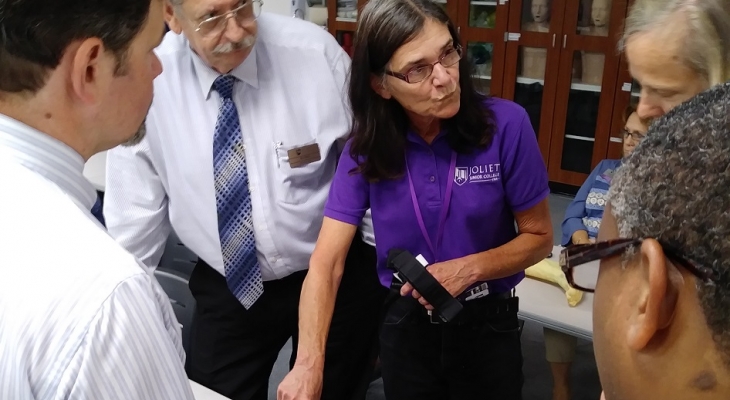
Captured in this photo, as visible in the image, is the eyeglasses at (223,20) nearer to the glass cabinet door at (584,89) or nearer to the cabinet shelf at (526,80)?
the glass cabinet door at (584,89)

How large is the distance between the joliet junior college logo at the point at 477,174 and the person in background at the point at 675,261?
2.72 feet

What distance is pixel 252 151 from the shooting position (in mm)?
1710

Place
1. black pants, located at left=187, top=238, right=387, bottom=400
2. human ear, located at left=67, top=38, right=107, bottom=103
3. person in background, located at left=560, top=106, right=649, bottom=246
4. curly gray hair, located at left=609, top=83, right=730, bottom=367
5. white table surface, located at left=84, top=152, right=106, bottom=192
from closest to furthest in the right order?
curly gray hair, located at left=609, top=83, right=730, bottom=367 < human ear, located at left=67, top=38, right=107, bottom=103 < black pants, located at left=187, top=238, right=387, bottom=400 < person in background, located at left=560, top=106, right=649, bottom=246 < white table surface, located at left=84, top=152, right=106, bottom=192

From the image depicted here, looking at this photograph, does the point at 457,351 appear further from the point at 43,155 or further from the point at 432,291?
the point at 43,155

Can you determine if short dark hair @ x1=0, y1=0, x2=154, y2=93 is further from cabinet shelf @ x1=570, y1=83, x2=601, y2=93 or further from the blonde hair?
cabinet shelf @ x1=570, y1=83, x2=601, y2=93

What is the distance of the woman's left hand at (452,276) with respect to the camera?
1438 millimetres

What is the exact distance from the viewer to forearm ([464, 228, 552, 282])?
1455 mm

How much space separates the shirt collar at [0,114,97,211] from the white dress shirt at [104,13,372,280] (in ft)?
2.64

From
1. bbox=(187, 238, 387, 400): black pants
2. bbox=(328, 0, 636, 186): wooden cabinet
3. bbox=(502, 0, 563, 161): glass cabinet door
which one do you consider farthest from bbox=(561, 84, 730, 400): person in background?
bbox=(502, 0, 563, 161): glass cabinet door

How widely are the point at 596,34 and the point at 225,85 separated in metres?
3.50

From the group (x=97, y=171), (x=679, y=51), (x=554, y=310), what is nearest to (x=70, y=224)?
(x=679, y=51)

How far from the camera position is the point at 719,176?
1.79ft

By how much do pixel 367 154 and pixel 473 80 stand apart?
0.34 metres

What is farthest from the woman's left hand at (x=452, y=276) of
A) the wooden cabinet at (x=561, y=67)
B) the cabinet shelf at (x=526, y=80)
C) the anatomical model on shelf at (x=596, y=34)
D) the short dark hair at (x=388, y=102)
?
the cabinet shelf at (x=526, y=80)
